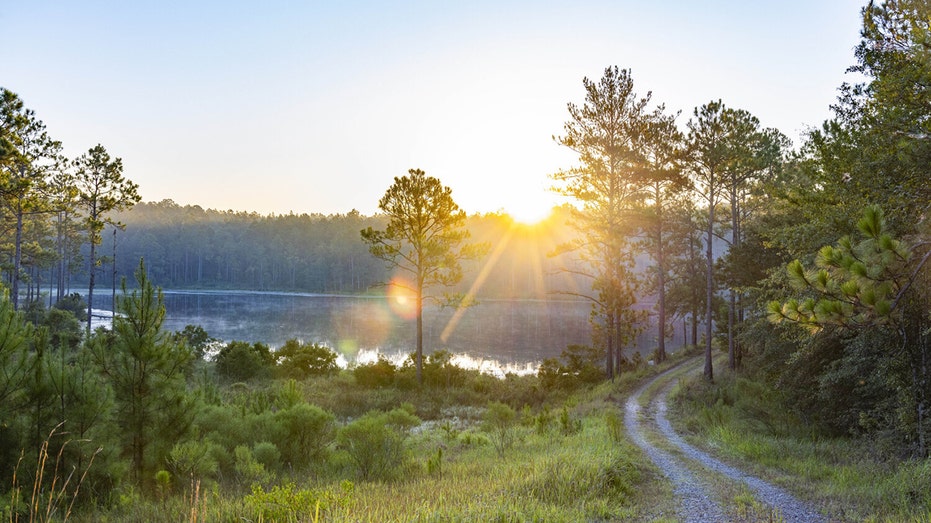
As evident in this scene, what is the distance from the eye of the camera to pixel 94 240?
97.5 ft

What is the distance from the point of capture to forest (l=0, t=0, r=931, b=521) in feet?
22.0

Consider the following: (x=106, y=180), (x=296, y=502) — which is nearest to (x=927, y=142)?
(x=296, y=502)

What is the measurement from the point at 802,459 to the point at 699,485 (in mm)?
3301

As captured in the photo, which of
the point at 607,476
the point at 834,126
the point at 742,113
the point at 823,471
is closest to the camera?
the point at 607,476

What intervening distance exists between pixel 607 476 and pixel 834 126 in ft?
40.5

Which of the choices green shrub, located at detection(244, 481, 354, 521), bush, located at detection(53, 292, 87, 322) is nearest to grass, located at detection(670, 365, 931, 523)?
green shrub, located at detection(244, 481, 354, 521)

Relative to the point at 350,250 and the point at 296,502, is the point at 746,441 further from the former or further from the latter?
the point at 350,250

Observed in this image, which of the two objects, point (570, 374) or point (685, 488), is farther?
point (570, 374)

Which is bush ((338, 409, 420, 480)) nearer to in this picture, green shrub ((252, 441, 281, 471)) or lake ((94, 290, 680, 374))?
green shrub ((252, 441, 281, 471))

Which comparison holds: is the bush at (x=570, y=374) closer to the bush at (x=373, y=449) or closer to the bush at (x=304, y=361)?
the bush at (x=304, y=361)

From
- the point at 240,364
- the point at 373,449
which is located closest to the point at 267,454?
the point at 373,449

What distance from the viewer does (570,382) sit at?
2575 cm

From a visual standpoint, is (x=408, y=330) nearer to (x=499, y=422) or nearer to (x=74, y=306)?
(x=74, y=306)

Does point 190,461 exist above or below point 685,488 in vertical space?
above
